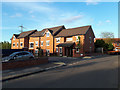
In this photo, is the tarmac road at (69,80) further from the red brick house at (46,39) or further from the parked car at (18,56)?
the red brick house at (46,39)

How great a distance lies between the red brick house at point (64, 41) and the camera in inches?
1075

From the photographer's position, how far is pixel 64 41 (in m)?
30.5

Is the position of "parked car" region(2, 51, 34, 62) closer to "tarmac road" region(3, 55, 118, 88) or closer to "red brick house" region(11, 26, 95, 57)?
"tarmac road" region(3, 55, 118, 88)

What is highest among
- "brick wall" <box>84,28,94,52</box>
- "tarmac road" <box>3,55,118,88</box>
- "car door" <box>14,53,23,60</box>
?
"brick wall" <box>84,28,94,52</box>

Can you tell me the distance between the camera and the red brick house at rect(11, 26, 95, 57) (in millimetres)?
27312

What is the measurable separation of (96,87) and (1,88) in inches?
199

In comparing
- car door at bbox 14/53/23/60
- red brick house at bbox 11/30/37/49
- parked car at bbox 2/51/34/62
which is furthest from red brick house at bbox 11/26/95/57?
car door at bbox 14/53/23/60

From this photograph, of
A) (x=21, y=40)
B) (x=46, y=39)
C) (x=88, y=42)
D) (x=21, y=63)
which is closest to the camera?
(x=21, y=63)

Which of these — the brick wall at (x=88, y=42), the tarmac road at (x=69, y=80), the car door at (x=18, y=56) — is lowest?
the tarmac road at (x=69, y=80)

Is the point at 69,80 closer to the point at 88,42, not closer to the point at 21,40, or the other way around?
the point at 88,42

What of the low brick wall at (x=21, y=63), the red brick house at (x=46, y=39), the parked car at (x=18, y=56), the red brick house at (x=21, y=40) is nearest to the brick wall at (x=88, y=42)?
the red brick house at (x=46, y=39)

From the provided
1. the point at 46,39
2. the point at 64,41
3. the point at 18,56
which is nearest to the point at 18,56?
the point at 18,56

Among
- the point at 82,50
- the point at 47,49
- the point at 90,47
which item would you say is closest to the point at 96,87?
the point at 82,50

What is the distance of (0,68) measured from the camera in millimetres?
9750
